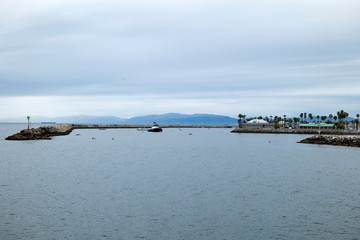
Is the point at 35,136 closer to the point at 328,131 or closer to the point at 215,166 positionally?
the point at 215,166

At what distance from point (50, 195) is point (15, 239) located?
12555mm

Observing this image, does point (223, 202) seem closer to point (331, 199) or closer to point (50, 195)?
point (331, 199)

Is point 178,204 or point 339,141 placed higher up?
point 339,141

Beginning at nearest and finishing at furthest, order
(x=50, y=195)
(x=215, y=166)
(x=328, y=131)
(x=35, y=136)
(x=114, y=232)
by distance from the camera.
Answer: (x=114, y=232) < (x=50, y=195) < (x=215, y=166) < (x=35, y=136) < (x=328, y=131)

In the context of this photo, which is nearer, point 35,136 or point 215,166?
point 215,166

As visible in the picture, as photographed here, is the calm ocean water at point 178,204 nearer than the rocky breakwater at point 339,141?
Yes

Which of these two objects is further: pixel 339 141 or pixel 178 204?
pixel 339 141

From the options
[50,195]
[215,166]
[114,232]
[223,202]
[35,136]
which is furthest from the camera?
[35,136]

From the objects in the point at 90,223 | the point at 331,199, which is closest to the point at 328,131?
the point at 331,199

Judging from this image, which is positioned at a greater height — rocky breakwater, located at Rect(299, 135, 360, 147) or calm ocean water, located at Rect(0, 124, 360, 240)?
rocky breakwater, located at Rect(299, 135, 360, 147)

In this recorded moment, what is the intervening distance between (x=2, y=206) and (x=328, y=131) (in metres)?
196

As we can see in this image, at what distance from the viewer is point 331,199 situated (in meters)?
30.5

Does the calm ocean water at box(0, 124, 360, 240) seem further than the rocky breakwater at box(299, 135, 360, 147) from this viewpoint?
No

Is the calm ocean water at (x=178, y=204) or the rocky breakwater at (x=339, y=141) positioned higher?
the rocky breakwater at (x=339, y=141)
